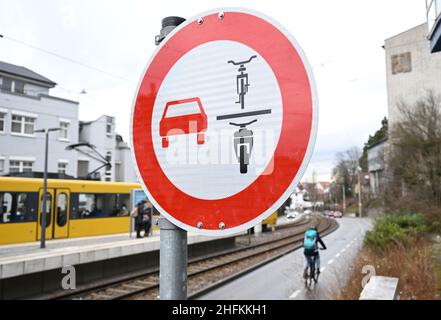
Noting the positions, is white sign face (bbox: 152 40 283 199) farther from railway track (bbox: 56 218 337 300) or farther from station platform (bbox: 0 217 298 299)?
railway track (bbox: 56 218 337 300)

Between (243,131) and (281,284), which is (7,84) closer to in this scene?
(243,131)

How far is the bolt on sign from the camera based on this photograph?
0.86m

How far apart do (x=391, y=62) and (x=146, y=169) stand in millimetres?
26569

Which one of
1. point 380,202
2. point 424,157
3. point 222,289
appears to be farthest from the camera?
point 380,202

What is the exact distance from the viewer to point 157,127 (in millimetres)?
1063

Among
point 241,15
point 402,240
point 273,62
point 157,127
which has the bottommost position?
point 402,240

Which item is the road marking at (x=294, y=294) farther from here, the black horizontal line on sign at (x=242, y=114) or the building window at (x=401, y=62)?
the building window at (x=401, y=62)

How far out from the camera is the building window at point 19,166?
1088cm

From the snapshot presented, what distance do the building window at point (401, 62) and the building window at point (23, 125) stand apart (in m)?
22.2

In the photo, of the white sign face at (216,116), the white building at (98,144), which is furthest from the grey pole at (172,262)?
the white building at (98,144)

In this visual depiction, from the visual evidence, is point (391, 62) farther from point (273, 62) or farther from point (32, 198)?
point (273, 62)

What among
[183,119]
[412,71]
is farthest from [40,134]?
[412,71]
